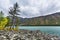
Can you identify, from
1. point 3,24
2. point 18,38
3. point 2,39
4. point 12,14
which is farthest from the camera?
point 12,14

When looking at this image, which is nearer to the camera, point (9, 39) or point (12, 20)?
point (9, 39)

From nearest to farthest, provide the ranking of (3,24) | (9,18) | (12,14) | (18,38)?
(18,38), (3,24), (12,14), (9,18)

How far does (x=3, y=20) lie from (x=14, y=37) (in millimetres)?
64344

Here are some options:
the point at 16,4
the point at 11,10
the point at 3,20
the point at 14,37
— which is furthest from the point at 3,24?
the point at 14,37

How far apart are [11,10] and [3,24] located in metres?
8.35

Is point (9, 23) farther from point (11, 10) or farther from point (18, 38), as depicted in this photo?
point (18, 38)

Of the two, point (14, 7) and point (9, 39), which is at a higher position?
point (14, 7)

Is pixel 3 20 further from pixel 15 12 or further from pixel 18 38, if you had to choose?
pixel 18 38

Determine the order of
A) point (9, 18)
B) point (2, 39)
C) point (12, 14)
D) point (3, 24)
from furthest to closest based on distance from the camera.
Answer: point (9, 18)
point (12, 14)
point (3, 24)
point (2, 39)

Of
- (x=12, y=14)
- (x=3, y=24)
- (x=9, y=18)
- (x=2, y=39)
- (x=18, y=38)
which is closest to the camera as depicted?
(x=2, y=39)

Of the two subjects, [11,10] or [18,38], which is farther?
[11,10]

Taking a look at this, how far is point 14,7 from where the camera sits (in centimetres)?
9325

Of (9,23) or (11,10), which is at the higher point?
(11,10)

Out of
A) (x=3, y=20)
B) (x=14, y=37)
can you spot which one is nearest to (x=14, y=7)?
(x=3, y=20)
